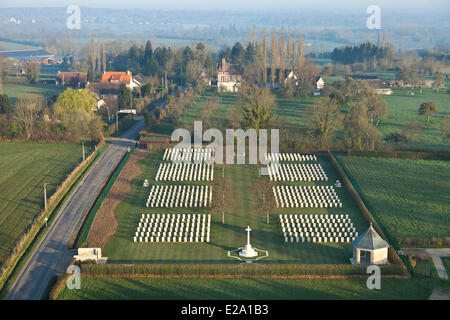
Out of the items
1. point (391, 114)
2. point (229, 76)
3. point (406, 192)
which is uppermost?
point (229, 76)

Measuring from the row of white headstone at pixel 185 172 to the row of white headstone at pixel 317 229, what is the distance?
1174 centimetres

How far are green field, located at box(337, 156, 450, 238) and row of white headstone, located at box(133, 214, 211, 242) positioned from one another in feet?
43.7

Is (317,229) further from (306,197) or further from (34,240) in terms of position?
(34,240)

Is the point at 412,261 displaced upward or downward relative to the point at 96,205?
downward

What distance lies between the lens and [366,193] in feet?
153

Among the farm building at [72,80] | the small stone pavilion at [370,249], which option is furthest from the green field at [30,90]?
the small stone pavilion at [370,249]

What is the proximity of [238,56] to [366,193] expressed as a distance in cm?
8162

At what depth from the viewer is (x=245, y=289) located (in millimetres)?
31234

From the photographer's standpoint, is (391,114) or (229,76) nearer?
(391,114)

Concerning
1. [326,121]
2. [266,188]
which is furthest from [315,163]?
[266,188]

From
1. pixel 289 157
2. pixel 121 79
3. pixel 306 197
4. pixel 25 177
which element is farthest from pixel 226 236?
pixel 121 79

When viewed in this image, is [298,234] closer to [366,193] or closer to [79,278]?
[366,193]

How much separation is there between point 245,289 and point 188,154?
91.5ft

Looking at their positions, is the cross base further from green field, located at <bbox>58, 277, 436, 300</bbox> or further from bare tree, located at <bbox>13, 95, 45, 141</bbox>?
bare tree, located at <bbox>13, 95, 45, 141</bbox>
